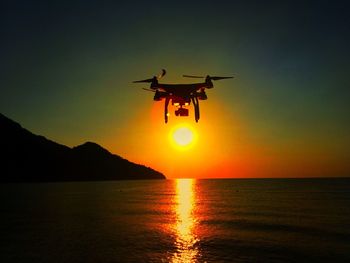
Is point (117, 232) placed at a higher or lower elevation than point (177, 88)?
lower

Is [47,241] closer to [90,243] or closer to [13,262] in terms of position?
[90,243]

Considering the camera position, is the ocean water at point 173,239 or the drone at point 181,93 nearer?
the drone at point 181,93

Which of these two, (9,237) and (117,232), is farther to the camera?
(117,232)

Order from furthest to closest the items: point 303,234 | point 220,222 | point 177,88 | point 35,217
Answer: point 35,217
point 220,222
point 303,234
point 177,88

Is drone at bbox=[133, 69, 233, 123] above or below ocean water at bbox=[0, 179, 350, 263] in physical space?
above

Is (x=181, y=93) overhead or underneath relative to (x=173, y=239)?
overhead

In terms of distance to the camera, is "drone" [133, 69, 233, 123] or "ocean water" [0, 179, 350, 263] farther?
"ocean water" [0, 179, 350, 263]

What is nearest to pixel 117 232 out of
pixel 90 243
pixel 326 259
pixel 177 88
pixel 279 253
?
pixel 90 243

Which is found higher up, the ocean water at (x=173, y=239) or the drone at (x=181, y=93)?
the drone at (x=181, y=93)

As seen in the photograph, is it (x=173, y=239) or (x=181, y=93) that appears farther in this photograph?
(x=173, y=239)

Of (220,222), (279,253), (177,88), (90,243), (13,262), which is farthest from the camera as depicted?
(220,222)
